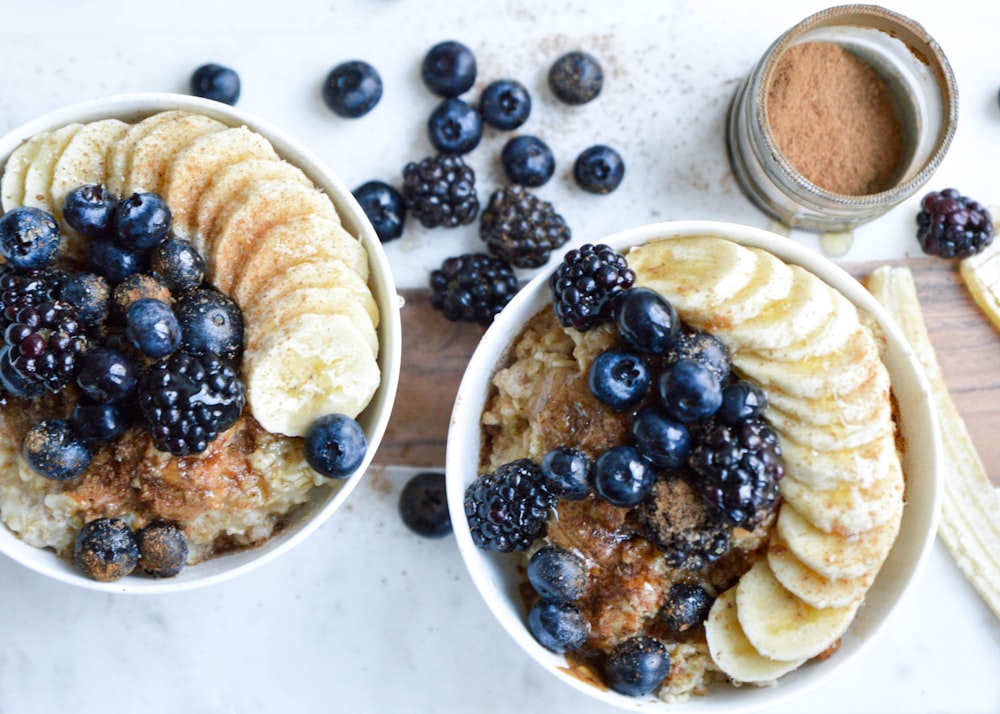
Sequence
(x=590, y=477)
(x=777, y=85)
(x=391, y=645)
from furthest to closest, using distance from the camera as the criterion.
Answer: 1. (x=391, y=645)
2. (x=777, y=85)
3. (x=590, y=477)

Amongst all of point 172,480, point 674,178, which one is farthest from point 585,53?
point 172,480

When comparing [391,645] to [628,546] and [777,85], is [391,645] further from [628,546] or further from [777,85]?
[777,85]

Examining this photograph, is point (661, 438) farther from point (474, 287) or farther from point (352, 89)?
point (352, 89)

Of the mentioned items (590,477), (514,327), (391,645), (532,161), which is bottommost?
(391,645)

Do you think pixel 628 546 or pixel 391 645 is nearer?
pixel 628 546

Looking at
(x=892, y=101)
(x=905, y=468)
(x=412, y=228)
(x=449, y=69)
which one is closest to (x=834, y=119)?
(x=892, y=101)

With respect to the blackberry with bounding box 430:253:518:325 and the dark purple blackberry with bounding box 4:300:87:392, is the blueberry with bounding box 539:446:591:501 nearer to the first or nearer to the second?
the blackberry with bounding box 430:253:518:325
